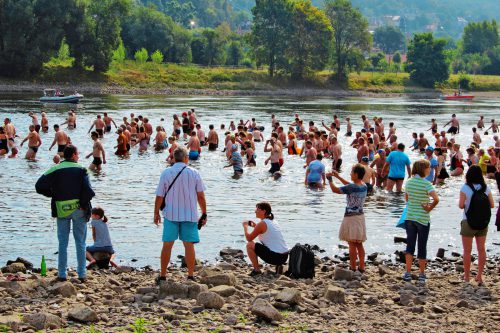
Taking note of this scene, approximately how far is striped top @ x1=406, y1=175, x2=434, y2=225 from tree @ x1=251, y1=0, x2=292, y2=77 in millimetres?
109071

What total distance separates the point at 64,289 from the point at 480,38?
188m

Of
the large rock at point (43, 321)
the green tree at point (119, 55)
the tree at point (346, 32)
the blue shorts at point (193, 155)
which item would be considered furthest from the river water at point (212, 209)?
the tree at point (346, 32)

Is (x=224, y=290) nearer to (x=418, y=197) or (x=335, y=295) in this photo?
(x=335, y=295)

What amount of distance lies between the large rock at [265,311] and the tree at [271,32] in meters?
111

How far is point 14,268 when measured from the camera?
1323 centimetres

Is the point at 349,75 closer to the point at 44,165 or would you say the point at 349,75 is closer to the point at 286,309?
the point at 44,165

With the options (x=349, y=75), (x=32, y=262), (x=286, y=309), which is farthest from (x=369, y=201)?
(x=349, y=75)

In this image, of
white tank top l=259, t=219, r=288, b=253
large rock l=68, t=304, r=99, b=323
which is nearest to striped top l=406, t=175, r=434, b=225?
white tank top l=259, t=219, r=288, b=253

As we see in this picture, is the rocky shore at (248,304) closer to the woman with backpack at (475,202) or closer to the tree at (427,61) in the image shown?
the woman with backpack at (475,202)

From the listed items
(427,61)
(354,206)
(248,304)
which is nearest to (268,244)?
(354,206)

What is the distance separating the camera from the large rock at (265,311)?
9.55 metres

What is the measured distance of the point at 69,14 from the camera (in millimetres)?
→ 91062

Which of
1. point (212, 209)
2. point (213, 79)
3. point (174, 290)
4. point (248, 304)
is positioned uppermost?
point (213, 79)

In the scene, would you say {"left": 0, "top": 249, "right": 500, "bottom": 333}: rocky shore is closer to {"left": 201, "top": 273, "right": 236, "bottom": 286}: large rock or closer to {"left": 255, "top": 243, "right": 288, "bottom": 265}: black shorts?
{"left": 201, "top": 273, "right": 236, "bottom": 286}: large rock
